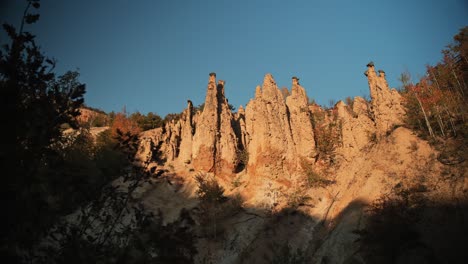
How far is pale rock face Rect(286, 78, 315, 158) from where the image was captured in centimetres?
2923

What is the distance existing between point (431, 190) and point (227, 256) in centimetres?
1336

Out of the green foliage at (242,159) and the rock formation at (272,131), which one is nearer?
the rock formation at (272,131)

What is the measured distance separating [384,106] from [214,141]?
15845 millimetres

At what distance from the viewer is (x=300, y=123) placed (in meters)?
30.9

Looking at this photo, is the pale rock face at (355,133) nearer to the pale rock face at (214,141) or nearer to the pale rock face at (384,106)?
the pale rock face at (384,106)

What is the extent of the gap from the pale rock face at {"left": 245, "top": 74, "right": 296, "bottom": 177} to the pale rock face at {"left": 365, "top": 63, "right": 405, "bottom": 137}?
7.84 metres

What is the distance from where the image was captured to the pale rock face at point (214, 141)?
99.0 feet

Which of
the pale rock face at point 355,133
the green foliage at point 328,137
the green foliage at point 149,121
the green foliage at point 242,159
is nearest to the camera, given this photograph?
the pale rock face at point 355,133

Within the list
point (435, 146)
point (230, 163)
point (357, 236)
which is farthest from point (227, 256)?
point (435, 146)

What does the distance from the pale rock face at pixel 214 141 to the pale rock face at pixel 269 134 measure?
2.24 metres

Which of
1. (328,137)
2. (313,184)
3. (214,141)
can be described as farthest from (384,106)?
(214,141)

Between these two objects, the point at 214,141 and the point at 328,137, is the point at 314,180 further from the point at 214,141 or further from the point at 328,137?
the point at 214,141

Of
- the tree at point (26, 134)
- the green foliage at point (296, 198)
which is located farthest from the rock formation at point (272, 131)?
the tree at point (26, 134)

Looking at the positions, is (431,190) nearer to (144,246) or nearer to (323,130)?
(323,130)
